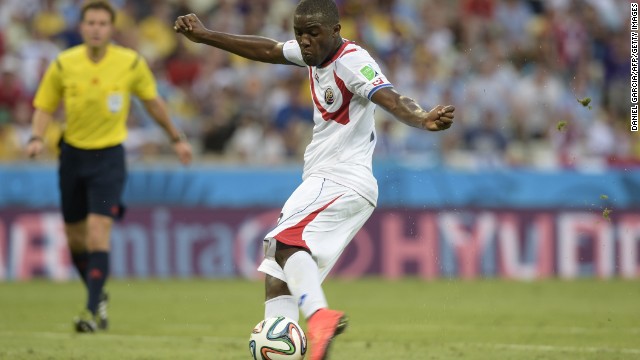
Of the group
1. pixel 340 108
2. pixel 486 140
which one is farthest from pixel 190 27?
pixel 486 140

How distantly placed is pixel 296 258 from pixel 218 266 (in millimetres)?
9640

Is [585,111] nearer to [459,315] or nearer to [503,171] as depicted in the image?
[503,171]

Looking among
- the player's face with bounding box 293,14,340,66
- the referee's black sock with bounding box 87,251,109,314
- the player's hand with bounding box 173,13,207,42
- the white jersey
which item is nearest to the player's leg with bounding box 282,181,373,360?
the white jersey

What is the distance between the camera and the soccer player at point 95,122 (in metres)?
10.6

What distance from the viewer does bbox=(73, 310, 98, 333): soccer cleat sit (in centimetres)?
1014

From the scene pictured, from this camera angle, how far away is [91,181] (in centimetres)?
1066

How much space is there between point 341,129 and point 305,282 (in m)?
1.02

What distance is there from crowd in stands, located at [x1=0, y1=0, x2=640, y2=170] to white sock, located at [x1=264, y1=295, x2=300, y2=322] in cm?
941

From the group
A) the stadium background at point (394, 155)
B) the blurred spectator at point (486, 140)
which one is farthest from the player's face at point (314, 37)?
the blurred spectator at point (486, 140)

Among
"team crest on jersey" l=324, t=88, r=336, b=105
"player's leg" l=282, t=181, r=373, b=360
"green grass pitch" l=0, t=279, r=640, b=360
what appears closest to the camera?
"player's leg" l=282, t=181, r=373, b=360

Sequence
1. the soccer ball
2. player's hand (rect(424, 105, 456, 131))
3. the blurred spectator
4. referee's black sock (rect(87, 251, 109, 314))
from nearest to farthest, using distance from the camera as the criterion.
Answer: player's hand (rect(424, 105, 456, 131)) → the soccer ball → referee's black sock (rect(87, 251, 109, 314)) → the blurred spectator

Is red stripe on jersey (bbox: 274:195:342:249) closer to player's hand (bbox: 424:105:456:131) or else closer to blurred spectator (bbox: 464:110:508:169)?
player's hand (bbox: 424:105:456:131)

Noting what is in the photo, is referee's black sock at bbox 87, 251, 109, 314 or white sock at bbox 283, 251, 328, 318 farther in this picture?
referee's black sock at bbox 87, 251, 109, 314

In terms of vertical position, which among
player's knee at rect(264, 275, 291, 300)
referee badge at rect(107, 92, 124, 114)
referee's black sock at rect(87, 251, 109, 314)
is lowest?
referee's black sock at rect(87, 251, 109, 314)
